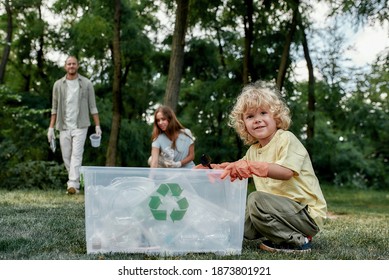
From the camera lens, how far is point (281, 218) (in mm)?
2971

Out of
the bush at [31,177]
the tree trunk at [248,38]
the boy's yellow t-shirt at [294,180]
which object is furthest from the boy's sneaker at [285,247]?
the tree trunk at [248,38]

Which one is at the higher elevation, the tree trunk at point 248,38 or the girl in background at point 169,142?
the tree trunk at point 248,38

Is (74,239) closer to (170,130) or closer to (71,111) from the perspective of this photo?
(170,130)

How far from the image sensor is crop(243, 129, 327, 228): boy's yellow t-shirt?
297 cm

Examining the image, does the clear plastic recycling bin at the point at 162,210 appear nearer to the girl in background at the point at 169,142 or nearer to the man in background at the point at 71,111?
the girl in background at the point at 169,142

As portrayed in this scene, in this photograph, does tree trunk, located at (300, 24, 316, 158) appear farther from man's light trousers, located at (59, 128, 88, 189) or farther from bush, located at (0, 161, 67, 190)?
man's light trousers, located at (59, 128, 88, 189)

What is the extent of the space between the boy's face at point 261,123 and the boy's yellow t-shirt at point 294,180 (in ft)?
0.15

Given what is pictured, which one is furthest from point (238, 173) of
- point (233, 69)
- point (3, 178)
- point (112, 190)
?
point (233, 69)

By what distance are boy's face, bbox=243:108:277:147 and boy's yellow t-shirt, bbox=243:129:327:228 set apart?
5cm

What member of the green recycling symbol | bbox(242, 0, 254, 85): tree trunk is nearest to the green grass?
the green recycling symbol

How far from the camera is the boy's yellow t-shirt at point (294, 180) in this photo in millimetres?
2972

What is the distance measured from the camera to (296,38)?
423 inches

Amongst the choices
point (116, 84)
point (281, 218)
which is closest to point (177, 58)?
point (116, 84)
